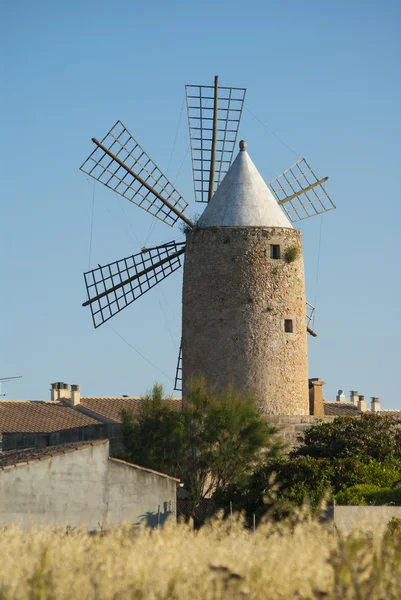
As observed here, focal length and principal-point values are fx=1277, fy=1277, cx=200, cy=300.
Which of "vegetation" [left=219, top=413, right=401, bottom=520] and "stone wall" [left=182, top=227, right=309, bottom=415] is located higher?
"stone wall" [left=182, top=227, right=309, bottom=415]

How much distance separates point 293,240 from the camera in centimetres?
2442

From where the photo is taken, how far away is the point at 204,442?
74.1 feet

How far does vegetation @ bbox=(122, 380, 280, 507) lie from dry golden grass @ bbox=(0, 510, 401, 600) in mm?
13478

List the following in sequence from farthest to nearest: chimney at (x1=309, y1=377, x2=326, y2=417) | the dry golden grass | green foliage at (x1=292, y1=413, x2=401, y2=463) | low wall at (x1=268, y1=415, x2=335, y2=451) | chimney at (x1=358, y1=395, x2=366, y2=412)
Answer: chimney at (x1=358, y1=395, x2=366, y2=412), chimney at (x1=309, y1=377, x2=326, y2=417), low wall at (x1=268, y1=415, x2=335, y2=451), green foliage at (x1=292, y1=413, x2=401, y2=463), the dry golden grass

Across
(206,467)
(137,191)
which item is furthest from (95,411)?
(206,467)

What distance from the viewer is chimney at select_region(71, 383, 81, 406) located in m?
35.9

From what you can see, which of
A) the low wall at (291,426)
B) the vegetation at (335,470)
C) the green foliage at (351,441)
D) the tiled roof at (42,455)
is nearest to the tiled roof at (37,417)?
the low wall at (291,426)

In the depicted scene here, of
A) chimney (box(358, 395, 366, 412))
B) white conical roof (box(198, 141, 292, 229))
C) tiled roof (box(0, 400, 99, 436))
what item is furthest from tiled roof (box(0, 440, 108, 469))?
chimney (box(358, 395, 366, 412))

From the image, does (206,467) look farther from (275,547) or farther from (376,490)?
(275,547)

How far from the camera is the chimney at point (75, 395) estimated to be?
3591cm

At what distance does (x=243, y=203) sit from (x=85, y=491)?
7706 mm

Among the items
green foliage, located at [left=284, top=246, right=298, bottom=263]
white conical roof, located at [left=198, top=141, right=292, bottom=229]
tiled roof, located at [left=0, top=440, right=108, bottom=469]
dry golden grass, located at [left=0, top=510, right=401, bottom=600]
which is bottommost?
dry golden grass, located at [left=0, top=510, right=401, bottom=600]

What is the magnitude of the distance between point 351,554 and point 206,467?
15.1 meters

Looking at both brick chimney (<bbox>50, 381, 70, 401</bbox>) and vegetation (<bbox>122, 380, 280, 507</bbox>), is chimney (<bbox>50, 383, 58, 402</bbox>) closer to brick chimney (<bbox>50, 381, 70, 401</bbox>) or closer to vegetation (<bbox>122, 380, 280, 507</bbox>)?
brick chimney (<bbox>50, 381, 70, 401</bbox>)
